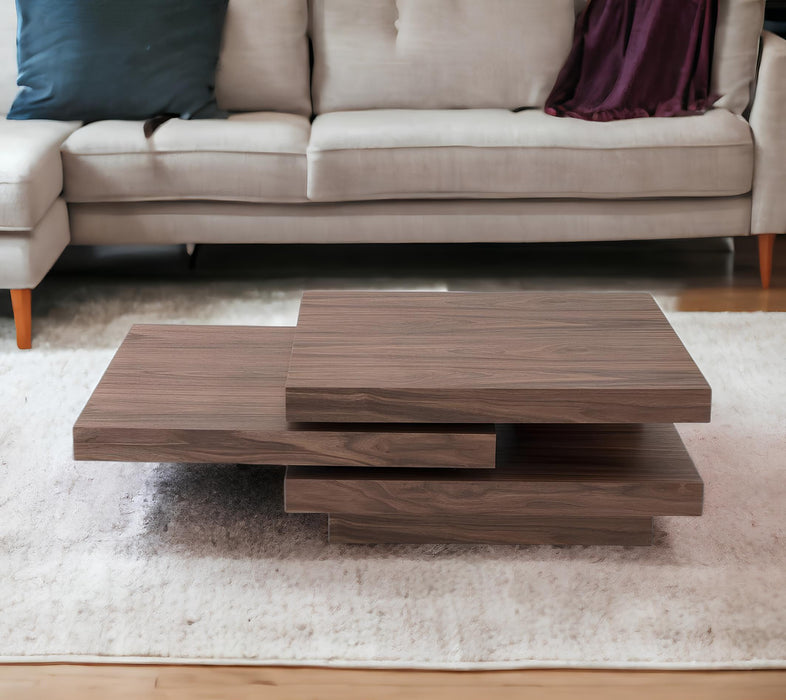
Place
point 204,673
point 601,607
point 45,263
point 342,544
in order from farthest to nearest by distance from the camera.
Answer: point 45,263 < point 342,544 < point 601,607 < point 204,673

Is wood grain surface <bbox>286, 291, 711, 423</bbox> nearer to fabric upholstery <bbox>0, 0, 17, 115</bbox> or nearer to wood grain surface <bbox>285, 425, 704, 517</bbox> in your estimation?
wood grain surface <bbox>285, 425, 704, 517</bbox>

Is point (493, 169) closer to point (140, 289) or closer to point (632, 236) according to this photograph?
point (632, 236)

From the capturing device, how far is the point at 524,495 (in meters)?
1.69

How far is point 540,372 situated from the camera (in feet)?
5.36

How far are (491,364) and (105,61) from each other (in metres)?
2.04

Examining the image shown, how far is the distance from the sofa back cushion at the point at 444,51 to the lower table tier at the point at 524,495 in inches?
74.5

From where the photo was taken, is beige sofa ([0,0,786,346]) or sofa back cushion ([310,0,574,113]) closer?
beige sofa ([0,0,786,346])

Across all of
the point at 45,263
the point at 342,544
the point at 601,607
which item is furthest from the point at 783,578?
the point at 45,263

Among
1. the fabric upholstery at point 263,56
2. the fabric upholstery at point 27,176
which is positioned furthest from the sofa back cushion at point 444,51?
the fabric upholstery at point 27,176

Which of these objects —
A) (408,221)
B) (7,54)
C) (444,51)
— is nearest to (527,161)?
(408,221)

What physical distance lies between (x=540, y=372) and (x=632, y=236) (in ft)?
5.06

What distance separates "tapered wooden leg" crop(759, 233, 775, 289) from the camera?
3.09 m

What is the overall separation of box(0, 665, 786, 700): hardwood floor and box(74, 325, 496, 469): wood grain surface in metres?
0.35

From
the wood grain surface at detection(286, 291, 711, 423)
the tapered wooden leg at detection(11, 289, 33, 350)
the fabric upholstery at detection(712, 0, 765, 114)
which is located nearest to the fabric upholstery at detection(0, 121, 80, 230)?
the tapered wooden leg at detection(11, 289, 33, 350)
